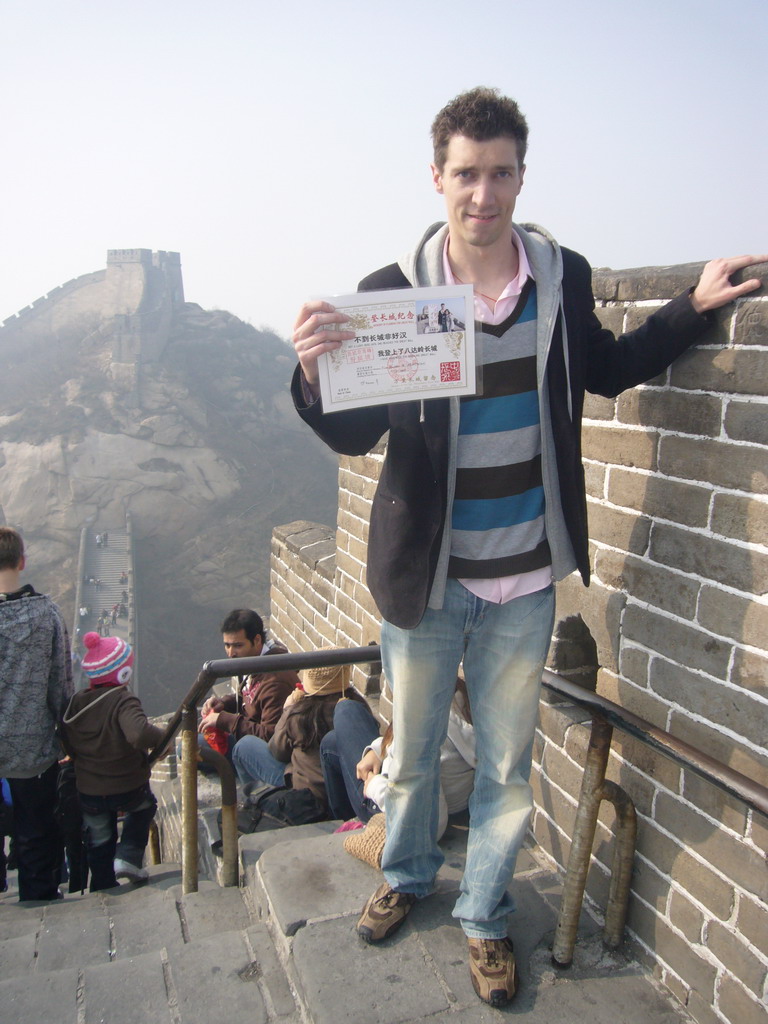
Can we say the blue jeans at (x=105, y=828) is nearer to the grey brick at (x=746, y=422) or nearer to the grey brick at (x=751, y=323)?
the grey brick at (x=746, y=422)

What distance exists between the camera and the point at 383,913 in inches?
85.0

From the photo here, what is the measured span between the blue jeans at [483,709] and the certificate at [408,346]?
51 cm

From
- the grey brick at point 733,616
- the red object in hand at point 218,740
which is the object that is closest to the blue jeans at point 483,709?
the grey brick at point 733,616

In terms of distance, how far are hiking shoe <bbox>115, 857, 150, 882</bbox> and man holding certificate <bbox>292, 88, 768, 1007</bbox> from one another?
7.34ft

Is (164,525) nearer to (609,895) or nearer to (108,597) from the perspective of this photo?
(108,597)

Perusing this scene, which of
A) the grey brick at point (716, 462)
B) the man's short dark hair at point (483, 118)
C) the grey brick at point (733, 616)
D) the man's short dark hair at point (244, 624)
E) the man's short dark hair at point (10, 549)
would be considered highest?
the man's short dark hair at point (483, 118)

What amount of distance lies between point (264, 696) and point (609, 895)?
8.14 feet

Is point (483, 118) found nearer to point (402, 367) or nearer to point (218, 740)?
point (402, 367)

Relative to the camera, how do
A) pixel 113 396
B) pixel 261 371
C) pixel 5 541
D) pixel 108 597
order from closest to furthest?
pixel 5 541, pixel 108 597, pixel 113 396, pixel 261 371

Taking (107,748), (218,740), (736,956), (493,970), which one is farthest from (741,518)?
(218,740)

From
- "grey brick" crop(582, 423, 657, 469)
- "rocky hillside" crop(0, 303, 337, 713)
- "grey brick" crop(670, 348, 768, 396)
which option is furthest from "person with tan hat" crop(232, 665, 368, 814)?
"rocky hillside" crop(0, 303, 337, 713)

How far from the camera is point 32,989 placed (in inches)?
85.4

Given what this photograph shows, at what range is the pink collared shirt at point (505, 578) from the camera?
186cm

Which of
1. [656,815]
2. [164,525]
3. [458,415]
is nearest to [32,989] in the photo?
[656,815]
